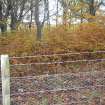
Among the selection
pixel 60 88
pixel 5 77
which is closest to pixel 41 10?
pixel 60 88

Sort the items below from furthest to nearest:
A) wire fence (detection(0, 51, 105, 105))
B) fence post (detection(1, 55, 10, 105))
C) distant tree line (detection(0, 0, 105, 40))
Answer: distant tree line (detection(0, 0, 105, 40)), wire fence (detection(0, 51, 105, 105)), fence post (detection(1, 55, 10, 105))

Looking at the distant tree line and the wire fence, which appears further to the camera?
the distant tree line

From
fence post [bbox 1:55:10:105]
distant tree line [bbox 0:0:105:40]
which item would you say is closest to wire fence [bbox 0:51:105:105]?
fence post [bbox 1:55:10:105]

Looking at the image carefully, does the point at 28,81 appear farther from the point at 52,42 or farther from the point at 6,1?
the point at 6,1

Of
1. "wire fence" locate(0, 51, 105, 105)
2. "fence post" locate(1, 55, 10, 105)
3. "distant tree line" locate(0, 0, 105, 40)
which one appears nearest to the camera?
"fence post" locate(1, 55, 10, 105)

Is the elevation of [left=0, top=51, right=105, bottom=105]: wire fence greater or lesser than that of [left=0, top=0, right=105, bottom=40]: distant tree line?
lesser

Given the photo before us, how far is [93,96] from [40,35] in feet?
16.4

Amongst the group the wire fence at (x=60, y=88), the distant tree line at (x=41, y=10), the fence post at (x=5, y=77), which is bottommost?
the wire fence at (x=60, y=88)

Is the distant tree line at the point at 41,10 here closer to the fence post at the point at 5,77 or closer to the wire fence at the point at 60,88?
the wire fence at the point at 60,88

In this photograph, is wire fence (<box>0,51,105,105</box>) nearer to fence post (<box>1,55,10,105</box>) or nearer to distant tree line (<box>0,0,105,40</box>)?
fence post (<box>1,55,10,105</box>)

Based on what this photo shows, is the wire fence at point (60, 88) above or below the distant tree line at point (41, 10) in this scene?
below

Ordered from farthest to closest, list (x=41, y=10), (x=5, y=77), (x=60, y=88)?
(x=41, y=10)
(x=60, y=88)
(x=5, y=77)

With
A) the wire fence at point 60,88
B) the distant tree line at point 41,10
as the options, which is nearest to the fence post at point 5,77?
the wire fence at point 60,88

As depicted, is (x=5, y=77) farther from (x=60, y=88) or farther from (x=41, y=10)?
(x=41, y=10)
